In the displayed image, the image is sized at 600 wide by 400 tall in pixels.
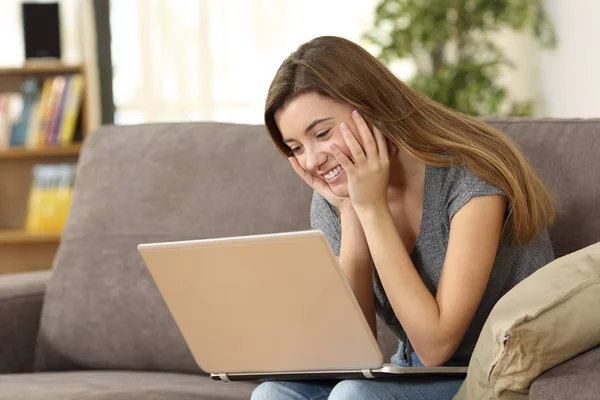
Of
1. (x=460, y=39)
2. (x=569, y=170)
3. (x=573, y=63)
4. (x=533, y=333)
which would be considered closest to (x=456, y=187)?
(x=569, y=170)

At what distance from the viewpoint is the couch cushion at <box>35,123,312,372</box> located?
1.95 meters

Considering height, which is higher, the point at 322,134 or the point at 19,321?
the point at 322,134

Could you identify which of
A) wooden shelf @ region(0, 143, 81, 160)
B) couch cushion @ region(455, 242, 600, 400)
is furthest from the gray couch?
wooden shelf @ region(0, 143, 81, 160)

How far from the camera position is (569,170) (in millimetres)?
1709

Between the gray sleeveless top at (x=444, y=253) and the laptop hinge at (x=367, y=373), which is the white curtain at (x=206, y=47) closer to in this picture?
the gray sleeveless top at (x=444, y=253)

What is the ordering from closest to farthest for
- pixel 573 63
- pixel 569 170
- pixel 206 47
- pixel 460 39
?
pixel 569 170
pixel 573 63
pixel 460 39
pixel 206 47

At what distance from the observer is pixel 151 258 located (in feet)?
4.74

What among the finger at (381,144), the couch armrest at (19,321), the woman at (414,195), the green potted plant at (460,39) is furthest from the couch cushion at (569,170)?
the green potted plant at (460,39)

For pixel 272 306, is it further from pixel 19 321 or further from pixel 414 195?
pixel 19 321

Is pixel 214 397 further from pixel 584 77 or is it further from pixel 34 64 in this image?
pixel 34 64

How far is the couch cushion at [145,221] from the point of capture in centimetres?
195

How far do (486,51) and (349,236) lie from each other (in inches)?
109

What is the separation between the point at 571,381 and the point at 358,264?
57cm

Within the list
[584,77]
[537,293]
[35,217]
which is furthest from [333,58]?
[35,217]
